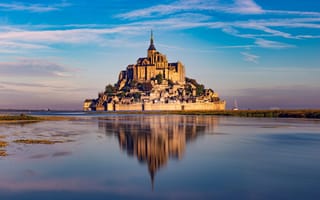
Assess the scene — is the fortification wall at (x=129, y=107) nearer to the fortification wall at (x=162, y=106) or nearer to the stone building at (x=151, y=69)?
the fortification wall at (x=162, y=106)

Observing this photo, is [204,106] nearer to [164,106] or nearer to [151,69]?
[164,106]

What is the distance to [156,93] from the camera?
7264 inches

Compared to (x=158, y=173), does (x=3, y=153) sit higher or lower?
higher

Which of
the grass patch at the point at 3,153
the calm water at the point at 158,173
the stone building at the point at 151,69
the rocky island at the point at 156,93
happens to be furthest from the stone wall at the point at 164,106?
the grass patch at the point at 3,153

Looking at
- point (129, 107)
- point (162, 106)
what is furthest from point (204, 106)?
point (129, 107)

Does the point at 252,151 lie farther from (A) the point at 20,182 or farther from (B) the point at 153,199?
(A) the point at 20,182

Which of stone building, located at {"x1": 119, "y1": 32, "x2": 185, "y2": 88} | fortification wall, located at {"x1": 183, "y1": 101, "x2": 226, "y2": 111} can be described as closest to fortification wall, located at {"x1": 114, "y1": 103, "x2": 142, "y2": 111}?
stone building, located at {"x1": 119, "y1": 32, "x2": 185, "y2": 88}

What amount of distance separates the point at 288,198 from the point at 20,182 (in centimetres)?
820

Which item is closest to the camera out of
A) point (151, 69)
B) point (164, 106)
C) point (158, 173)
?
point (158, 173)

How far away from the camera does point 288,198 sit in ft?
31.6

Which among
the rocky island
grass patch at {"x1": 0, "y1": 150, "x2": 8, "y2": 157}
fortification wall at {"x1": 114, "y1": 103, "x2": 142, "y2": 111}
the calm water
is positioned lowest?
the calm water

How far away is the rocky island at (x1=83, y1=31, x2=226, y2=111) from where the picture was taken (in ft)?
599

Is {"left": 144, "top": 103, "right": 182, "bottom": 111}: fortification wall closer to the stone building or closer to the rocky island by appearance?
the rocky island

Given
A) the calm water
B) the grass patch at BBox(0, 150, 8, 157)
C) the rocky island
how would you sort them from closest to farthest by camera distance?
the calm water
the grass patch at BBox(0, 150, 8, 157)
the rocky island
